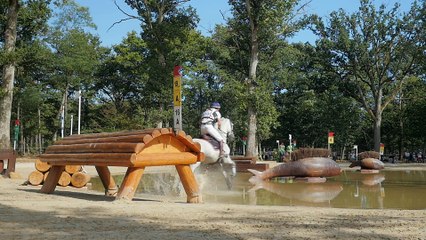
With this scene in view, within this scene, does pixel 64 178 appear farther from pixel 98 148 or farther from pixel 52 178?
pixel 98 148

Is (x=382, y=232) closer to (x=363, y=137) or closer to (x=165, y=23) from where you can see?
(x=165, y=23)

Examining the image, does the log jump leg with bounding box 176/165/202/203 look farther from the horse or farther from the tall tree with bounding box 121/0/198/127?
the tall tree with bounding box 121/0/198/127

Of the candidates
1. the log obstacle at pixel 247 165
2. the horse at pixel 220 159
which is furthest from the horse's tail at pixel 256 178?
the log obstacle at pixel 247 165

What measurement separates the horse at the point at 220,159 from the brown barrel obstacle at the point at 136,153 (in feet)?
12.4

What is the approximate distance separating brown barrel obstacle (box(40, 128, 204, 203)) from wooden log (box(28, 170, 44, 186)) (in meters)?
4.12

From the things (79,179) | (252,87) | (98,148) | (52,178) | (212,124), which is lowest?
(79,179)

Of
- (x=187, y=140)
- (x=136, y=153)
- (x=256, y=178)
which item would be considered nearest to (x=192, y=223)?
(x=136, y=153)

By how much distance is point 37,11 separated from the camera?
2323 centimetres

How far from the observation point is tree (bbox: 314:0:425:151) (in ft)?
138

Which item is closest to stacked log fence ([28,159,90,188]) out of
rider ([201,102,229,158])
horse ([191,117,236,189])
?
horse ([191,117,236,189])

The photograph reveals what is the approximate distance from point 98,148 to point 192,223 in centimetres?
341

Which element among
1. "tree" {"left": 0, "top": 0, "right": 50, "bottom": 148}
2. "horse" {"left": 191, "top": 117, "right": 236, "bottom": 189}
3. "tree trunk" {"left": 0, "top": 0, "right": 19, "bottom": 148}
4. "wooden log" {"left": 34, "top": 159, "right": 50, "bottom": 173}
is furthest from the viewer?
"tree trunk" {"left": 0, "top": 0, "right": 19, "bottom": 148}

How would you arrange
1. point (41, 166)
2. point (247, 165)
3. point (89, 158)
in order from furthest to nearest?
1. point (247, 165)
2. point (41, 166)
3. point (89, 158)

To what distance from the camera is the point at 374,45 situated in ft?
141
